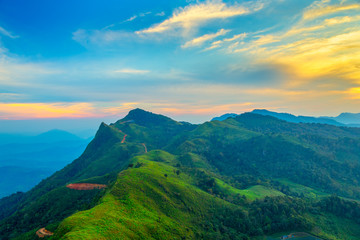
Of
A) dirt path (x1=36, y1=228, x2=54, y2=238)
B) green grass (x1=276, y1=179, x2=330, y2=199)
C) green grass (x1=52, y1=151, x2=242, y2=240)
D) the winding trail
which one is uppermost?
green grass (x1=52, y1=151, x2=242, y2=240)

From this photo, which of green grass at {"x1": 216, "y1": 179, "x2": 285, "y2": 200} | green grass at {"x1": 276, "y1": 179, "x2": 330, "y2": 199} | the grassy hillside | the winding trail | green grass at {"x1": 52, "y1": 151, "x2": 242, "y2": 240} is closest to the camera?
green grass at {"x1": 52, "y1": 151, "x2": 242, "y2": 240}

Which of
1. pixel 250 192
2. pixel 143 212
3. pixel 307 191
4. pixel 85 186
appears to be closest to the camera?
pixel 143 212

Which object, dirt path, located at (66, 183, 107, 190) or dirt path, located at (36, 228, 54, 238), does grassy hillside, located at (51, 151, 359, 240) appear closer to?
dirt path, located at (36, 228, 54, 238)

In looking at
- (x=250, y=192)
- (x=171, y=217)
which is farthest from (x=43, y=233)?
(x=250, y=192)

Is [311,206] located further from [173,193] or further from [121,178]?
[121,178]

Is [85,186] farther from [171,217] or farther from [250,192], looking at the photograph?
[250,192]

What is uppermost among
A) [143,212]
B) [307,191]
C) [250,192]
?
[143,212]

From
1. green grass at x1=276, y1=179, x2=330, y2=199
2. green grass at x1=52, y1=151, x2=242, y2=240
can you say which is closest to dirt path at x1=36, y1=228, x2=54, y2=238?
green grass at x1=52, y1=151, x2=242, y2=240

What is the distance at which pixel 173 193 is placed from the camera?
100688 millimetres

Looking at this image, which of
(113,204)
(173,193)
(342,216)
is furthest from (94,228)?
(342,216)

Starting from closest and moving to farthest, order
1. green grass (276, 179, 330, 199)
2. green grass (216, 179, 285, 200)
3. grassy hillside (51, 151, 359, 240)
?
grassy hillside (51, 151, 359, 240) < green grass (216, 179, 285, 200) < green grass (276, 179, 330, 199)

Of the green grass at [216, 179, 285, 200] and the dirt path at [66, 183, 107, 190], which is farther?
the green grass at [216, 179, 285, 200]

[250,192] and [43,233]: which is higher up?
[43,233]

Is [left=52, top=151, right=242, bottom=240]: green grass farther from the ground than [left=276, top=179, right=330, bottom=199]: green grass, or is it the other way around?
[left=52, top=151, right=242, bottom=240]: green grass
